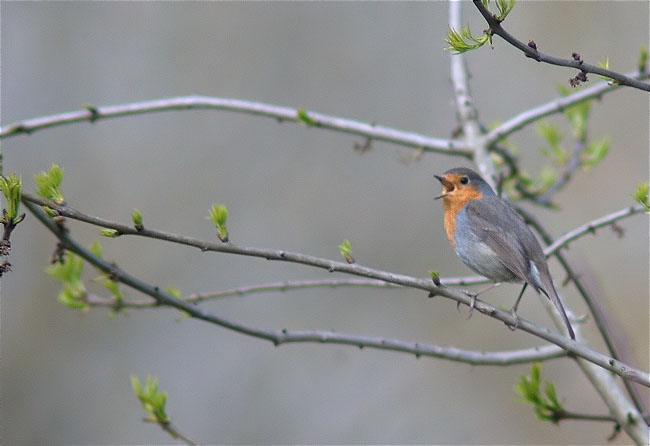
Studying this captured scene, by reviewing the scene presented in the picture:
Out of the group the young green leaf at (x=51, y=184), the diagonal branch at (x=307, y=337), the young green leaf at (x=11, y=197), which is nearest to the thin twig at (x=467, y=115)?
the diagonal branch at (x=307, y=337)

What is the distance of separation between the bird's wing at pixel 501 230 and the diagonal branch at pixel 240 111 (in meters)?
0.30

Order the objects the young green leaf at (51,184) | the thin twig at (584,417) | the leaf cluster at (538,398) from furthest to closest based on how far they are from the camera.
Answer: the leaf cluster at (538,398), the thin twig at (584,417), the young green leaf at (51,184)

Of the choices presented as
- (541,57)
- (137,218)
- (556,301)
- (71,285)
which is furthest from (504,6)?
(71,285)

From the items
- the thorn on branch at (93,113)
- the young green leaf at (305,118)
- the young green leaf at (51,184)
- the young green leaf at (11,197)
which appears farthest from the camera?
the young green leaf at (305,118)

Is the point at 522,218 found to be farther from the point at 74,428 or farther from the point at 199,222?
the point at 74,428

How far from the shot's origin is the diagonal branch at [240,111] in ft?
10.2

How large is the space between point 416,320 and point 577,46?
3025mm

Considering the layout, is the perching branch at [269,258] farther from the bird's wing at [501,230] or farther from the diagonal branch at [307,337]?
the bird's wing at [501,230]

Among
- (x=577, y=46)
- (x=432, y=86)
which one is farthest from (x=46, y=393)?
(x=577, y=46)

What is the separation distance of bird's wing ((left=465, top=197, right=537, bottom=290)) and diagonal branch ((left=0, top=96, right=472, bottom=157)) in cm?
30

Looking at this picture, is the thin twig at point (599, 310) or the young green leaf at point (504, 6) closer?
the young green leaf at point (504, 6)

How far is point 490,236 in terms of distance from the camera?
3414 mm

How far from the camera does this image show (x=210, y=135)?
6.66m

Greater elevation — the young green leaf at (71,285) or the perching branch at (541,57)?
the perching branch at (541,57)
